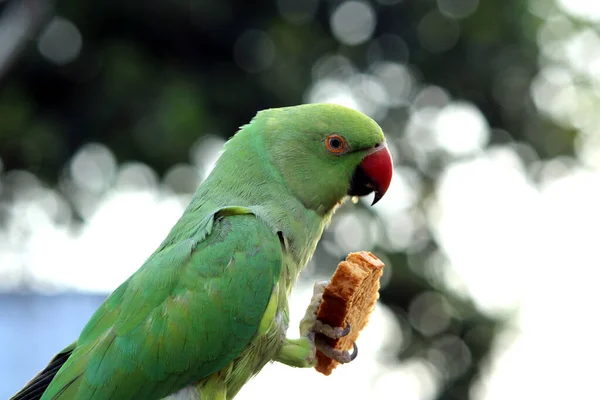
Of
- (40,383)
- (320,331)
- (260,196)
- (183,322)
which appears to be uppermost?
(260,196)

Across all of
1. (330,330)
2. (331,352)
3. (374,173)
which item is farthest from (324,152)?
(331,352)

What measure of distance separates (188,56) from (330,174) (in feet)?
26.9

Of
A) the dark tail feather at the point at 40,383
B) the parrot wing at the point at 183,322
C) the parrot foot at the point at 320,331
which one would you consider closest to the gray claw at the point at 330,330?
the parrot foot at the point at 320,331

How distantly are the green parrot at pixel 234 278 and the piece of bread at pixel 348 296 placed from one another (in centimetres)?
6

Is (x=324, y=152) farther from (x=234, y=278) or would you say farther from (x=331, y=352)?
(x=331, y=352)

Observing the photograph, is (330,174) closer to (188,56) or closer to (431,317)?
(188,56)

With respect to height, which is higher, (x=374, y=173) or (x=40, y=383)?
(x=374, y=173)

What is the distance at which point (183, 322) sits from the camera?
9.81 ft

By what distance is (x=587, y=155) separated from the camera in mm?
13117

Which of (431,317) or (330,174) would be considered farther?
(431,317)

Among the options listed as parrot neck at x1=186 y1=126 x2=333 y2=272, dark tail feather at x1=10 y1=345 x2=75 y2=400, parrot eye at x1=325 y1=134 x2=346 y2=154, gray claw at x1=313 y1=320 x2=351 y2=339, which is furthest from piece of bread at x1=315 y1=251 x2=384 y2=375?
Answer: dark tail feather at x1=10 y1=345 x2=75 y2=400

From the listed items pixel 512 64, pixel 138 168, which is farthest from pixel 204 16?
pixel 512 64

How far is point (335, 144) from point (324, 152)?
2.4 inches

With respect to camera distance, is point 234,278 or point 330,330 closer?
point 234,278
